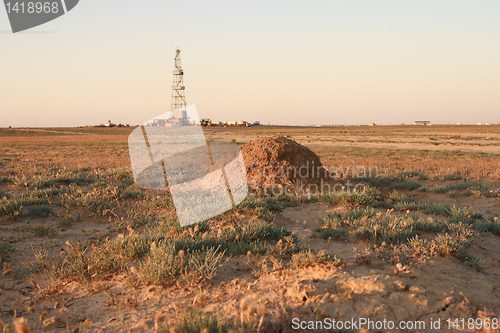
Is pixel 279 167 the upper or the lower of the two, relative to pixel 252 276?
upper

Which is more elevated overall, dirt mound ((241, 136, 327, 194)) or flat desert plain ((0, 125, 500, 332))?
dirt mound ((241, 136, 327, 194))

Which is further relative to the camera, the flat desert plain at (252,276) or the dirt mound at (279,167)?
the dirt mound at (279,167)

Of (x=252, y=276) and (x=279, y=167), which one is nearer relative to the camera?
(x=252, y=276)

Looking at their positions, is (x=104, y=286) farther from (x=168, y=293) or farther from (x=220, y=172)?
(x=220, y=172)

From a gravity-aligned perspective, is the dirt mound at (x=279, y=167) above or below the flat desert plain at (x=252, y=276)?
above

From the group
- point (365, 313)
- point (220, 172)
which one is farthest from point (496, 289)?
point (220, 172)

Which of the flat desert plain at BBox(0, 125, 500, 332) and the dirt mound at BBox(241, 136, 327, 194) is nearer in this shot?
the flat desert plain at BBox(0, 125, 500, 332)

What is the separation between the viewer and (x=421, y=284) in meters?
3.09

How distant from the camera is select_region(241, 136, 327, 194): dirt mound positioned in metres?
8.80

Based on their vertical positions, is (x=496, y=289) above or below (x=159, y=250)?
Answer: below

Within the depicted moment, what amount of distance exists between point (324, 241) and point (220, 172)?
15.8 ft

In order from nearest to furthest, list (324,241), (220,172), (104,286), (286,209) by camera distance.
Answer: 1. (104,286)
2. (324,241)
3. (286,209)
4. (220,172)

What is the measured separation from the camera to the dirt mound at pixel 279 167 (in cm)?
880

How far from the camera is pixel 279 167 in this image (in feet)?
29.7
